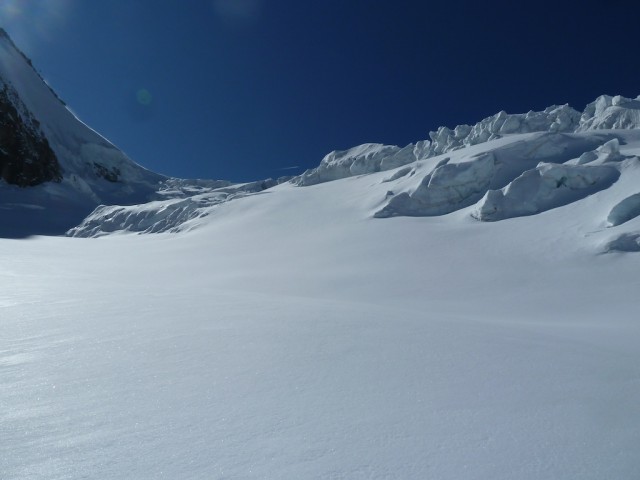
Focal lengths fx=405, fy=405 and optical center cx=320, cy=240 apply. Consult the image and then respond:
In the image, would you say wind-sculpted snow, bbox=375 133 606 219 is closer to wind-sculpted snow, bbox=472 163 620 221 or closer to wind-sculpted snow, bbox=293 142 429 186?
wind-sculpted snow, bbox=472 163 620 221

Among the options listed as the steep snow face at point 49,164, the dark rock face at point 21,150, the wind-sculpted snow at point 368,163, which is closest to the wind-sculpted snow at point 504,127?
the wind-sculpted snow at point 368,163

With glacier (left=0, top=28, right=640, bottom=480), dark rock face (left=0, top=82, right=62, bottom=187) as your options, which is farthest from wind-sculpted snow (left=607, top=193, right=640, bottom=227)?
dark rock face (left=0, top=82, right=62, bottom=187)

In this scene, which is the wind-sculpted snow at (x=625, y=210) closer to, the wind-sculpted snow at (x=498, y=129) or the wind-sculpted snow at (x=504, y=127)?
the wind-sculpted snow at (x=498, y=129)

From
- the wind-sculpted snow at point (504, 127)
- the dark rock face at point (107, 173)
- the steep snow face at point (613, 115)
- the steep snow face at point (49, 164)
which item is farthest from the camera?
the dark rock face at point (107, 173)

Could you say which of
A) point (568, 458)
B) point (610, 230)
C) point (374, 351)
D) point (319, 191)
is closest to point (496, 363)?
point (374, 351)

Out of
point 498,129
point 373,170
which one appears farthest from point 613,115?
point 373,170

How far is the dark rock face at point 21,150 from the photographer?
5025 centimetres

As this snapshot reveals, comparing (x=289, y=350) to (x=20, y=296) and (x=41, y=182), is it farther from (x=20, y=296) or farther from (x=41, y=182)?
(x=41, y=182)

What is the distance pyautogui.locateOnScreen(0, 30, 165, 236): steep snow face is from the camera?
45697mm

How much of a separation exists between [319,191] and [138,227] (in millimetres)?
14823

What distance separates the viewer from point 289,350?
3430mm

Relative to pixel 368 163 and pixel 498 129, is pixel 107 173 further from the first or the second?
pixel 498 129

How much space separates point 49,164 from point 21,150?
11.9ft

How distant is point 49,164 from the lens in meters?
54.8
